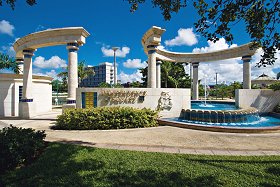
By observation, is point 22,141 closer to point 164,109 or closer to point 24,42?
point 164,109

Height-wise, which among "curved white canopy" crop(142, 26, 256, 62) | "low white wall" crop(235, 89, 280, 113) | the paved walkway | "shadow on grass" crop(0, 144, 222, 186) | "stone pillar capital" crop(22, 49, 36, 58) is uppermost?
"curved white canopy" crop(142, 26, 256, 62)

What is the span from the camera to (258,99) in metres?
16.4

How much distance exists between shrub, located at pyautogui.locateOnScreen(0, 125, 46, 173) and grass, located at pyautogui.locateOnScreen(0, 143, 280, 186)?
1.15ft

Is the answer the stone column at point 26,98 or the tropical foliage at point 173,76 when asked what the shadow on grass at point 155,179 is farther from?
the tropical foliage at point 173,76

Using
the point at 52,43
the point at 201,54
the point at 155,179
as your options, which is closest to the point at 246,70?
the point at 201,54

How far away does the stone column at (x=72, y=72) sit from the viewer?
13789mm

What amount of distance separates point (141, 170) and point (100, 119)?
6.15 metres

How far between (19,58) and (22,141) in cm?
1804

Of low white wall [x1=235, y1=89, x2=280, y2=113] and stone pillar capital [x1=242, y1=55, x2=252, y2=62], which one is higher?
stone pillar capital [x1=242, y1=55, x2=252, y2=62]

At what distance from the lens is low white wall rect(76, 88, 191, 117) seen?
12.1 meters

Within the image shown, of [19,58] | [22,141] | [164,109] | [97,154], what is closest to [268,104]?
[164,109]

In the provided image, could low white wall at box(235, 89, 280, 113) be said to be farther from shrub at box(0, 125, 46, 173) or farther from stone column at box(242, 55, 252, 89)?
shrub at box(0, 125, 46, 173)

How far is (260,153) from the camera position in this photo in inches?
238

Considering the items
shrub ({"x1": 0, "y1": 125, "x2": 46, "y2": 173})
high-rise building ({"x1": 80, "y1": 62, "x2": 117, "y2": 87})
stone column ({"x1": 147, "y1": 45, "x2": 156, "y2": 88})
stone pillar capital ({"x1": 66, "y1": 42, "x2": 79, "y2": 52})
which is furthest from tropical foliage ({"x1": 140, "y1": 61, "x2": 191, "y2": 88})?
high-rise building ({"x1": 80, "y1": 62, "x2": 117, "y2": 87})
